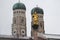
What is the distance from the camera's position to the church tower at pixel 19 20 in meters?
9.00

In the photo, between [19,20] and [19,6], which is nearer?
[19,20]

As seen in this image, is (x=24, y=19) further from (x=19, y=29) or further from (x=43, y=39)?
(x=43, y=39)

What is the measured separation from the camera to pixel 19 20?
359 inches

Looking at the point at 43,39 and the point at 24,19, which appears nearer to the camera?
the point at 43,39

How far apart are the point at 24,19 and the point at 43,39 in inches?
210

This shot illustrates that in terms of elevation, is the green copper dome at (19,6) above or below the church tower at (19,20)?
above

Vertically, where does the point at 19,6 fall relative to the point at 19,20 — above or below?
above

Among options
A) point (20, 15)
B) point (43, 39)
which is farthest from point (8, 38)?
point (43, 39)

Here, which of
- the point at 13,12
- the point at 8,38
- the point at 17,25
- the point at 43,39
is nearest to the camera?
the point at 43,39

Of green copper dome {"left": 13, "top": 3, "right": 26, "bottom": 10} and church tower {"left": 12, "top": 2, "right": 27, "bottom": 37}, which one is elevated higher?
green copper dome {"left": 13, "top": 3, "right": 26, "bottom": 10}

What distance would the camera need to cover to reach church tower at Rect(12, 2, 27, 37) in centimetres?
900

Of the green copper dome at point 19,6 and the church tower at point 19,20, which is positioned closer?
the church tower at point 19,20

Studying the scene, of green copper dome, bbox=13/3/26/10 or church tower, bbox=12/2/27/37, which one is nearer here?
church tower, bbox=12/2/27/37

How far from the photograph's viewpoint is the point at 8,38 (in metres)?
8.01
